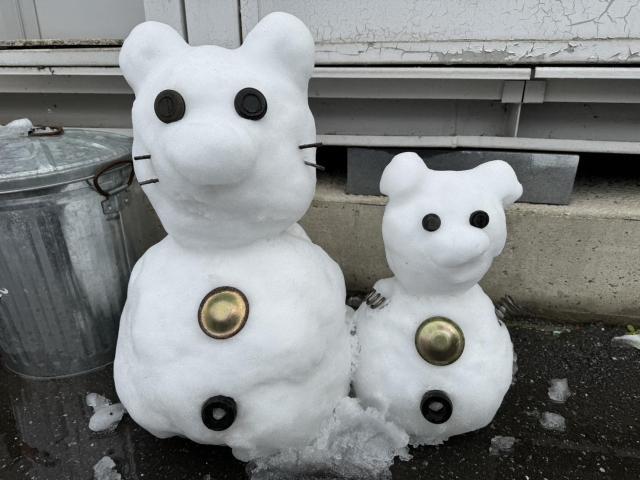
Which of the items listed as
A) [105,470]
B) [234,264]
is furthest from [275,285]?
[105,470]

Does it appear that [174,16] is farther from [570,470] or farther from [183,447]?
[570,470]

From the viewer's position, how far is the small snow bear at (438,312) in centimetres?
154

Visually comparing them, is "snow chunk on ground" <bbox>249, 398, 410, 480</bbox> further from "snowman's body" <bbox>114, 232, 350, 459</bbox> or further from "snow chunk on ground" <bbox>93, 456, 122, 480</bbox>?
"snow chunk on ground" <bbox>93, 456, 122, 480</bbox>

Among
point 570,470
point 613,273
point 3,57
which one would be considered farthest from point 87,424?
point 613,273

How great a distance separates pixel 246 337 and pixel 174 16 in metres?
1.79

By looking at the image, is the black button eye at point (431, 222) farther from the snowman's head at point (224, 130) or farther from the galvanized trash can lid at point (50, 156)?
the galvanized trash can lid at point (50, 156)

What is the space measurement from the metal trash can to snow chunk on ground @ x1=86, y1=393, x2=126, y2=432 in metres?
0.23

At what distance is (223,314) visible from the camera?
56.4 inches

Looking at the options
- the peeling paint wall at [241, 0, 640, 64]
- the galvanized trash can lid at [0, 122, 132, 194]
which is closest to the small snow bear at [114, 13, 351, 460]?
the galvanized trash can lid at [0, 122, 132, 194]

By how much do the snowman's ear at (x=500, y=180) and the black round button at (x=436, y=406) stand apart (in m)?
0.68

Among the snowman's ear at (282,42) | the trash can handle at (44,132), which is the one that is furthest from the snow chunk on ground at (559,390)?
the trash can handle at (44,132)

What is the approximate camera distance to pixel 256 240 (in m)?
1.56

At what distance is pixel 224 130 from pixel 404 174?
2.07 feet

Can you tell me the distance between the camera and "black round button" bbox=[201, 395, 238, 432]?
1428 millimetres
